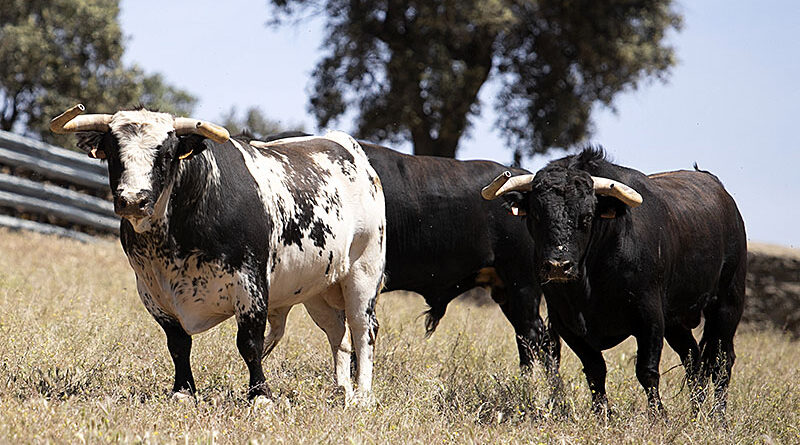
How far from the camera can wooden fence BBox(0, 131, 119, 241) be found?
13594mm

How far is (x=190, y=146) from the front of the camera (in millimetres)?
4875

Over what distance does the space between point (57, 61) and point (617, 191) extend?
23.8 meters

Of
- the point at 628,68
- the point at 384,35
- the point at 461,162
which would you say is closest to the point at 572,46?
the point at 628,68

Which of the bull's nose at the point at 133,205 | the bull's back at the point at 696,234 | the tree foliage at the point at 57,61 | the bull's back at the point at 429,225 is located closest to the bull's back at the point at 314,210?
the bull's nose at the point at 133,205

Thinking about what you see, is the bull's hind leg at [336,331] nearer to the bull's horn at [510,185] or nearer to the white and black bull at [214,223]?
the white and black bull at [214,223]

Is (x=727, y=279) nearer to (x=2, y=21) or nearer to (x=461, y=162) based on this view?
(x=461, y=162)

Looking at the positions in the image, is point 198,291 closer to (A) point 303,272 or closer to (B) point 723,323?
(A) point 303,272

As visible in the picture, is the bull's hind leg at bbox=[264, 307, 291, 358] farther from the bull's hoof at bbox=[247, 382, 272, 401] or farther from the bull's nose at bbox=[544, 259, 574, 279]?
the bull's nose at bbox=[544, 259, 574, 279]

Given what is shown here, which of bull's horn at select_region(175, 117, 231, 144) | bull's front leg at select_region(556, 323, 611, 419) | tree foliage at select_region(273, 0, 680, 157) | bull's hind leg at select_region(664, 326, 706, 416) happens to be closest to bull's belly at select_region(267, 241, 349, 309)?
bull's horn at select_region(175, 117, 231, 144)

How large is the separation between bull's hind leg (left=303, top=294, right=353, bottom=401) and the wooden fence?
27.9ft

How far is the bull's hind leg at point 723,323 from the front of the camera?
6945 millimetres

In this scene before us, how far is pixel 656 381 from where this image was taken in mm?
5820

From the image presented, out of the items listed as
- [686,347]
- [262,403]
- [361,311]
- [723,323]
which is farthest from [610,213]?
[262,403]

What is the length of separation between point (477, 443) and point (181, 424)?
152 centimetres
